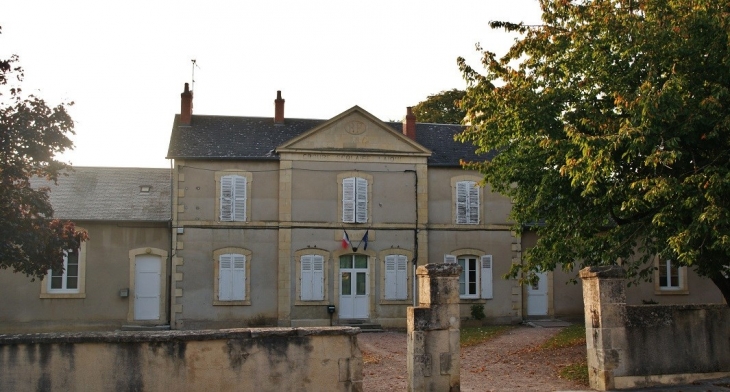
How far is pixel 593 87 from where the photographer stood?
14.1 meters

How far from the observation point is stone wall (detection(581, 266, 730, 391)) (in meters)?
11.3

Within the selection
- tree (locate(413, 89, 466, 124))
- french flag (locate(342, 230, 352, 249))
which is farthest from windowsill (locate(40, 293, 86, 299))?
tree (locate(413, 89, 466, 124))

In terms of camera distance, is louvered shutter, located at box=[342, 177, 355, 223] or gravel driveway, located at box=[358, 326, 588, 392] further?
louvered shutter, located at box=[342, 177, 355, 223]

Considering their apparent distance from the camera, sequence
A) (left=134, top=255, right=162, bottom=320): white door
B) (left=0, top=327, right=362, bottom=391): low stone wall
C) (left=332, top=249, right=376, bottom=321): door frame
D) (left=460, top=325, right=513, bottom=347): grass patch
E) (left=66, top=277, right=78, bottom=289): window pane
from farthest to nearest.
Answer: (left=332, top=249, right=376, bottom=321): door frame, (left=134, top=255, right=162, bottom=320): white door, (left=66, top=277, right=78, bottom=289): window pane, (left=460, top=325, right=513, bottom=347): grass patch, (left=0, top=327, right=362, bottom=391): low stone wall

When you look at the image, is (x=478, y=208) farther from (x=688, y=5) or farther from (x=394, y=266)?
(x=688, y=5)

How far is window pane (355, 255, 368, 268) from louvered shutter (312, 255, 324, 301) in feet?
3.77

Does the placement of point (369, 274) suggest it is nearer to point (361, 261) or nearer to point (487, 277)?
point (361, 261)

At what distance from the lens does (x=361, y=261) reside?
23547mm

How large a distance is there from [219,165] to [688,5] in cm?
1455

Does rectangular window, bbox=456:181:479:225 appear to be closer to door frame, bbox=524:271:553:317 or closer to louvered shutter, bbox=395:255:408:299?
louvered shutter, bbox=395:255:408:299

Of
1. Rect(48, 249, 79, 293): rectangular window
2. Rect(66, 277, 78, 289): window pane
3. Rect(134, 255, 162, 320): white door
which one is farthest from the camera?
Rect(134, 255, 162, 320): white door

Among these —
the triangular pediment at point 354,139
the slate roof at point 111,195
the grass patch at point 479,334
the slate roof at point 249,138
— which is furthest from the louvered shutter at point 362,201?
the slate roof at point 111,195

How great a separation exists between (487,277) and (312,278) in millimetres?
5806

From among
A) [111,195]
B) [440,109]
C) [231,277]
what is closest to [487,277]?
[231,277]
